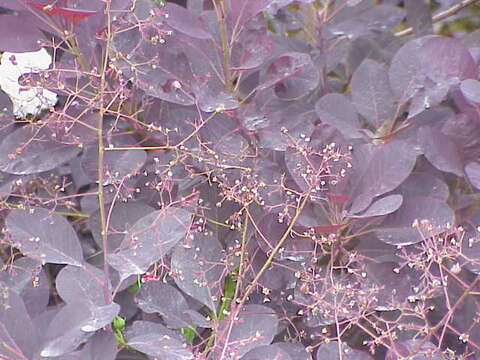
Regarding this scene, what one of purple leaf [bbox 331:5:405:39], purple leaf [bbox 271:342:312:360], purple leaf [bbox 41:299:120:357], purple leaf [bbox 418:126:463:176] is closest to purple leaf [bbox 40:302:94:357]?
purple leaf [bbox 41:299:120:357]

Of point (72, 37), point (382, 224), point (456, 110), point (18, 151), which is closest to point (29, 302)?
point (18, 151)

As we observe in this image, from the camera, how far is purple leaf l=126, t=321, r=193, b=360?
0.71 m

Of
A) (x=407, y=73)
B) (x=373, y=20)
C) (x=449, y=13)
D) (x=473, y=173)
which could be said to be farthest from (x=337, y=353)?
(x=449, y=13)

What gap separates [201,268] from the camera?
0.82 m

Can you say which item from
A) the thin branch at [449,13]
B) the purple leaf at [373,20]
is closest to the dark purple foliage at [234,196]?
the purple leaf at [373,20]

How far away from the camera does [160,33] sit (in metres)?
0.87

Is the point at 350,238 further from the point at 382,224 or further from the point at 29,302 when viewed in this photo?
the point at 29,302

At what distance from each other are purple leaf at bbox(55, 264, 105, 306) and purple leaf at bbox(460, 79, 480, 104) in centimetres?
48

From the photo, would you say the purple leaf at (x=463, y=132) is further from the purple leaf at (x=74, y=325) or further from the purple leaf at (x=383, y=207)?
the purple leaf at (x=74, y=325)

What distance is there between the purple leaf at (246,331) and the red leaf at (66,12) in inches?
15.5

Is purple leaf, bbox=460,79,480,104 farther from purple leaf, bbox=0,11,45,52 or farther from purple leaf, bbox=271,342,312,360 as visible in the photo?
purple leaf, bbox=0,11,45,52

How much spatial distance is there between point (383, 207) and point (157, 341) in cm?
29

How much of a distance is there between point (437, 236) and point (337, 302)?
0.14 metres

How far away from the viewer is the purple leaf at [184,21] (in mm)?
894
